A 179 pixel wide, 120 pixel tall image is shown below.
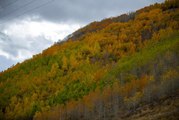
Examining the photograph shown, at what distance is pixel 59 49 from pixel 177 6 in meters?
57.6

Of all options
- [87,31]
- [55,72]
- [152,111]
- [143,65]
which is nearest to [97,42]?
[55,72]

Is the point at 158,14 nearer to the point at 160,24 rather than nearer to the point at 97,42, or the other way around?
the point at 160,24

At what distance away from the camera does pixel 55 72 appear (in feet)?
491

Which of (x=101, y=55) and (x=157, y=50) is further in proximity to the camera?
(x=101, y=55)

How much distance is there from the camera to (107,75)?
120m

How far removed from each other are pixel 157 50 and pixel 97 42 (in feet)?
144

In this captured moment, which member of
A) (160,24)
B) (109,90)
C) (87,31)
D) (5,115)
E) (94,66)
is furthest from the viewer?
(87,31)

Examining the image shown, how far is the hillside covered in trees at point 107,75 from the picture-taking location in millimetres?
71000

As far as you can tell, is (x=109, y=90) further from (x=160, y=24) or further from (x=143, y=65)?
(x=160, y=24)

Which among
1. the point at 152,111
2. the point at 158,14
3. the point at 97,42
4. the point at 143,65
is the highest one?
the point at 158,14

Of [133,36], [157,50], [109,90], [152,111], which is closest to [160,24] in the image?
[133,36]

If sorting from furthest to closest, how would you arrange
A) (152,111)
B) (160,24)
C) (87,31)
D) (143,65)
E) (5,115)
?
(87,31), (160,24), (5,115), (143,65), (152,111)

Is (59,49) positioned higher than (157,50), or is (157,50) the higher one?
(59,49)

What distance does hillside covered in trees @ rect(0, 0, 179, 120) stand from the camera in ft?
233
